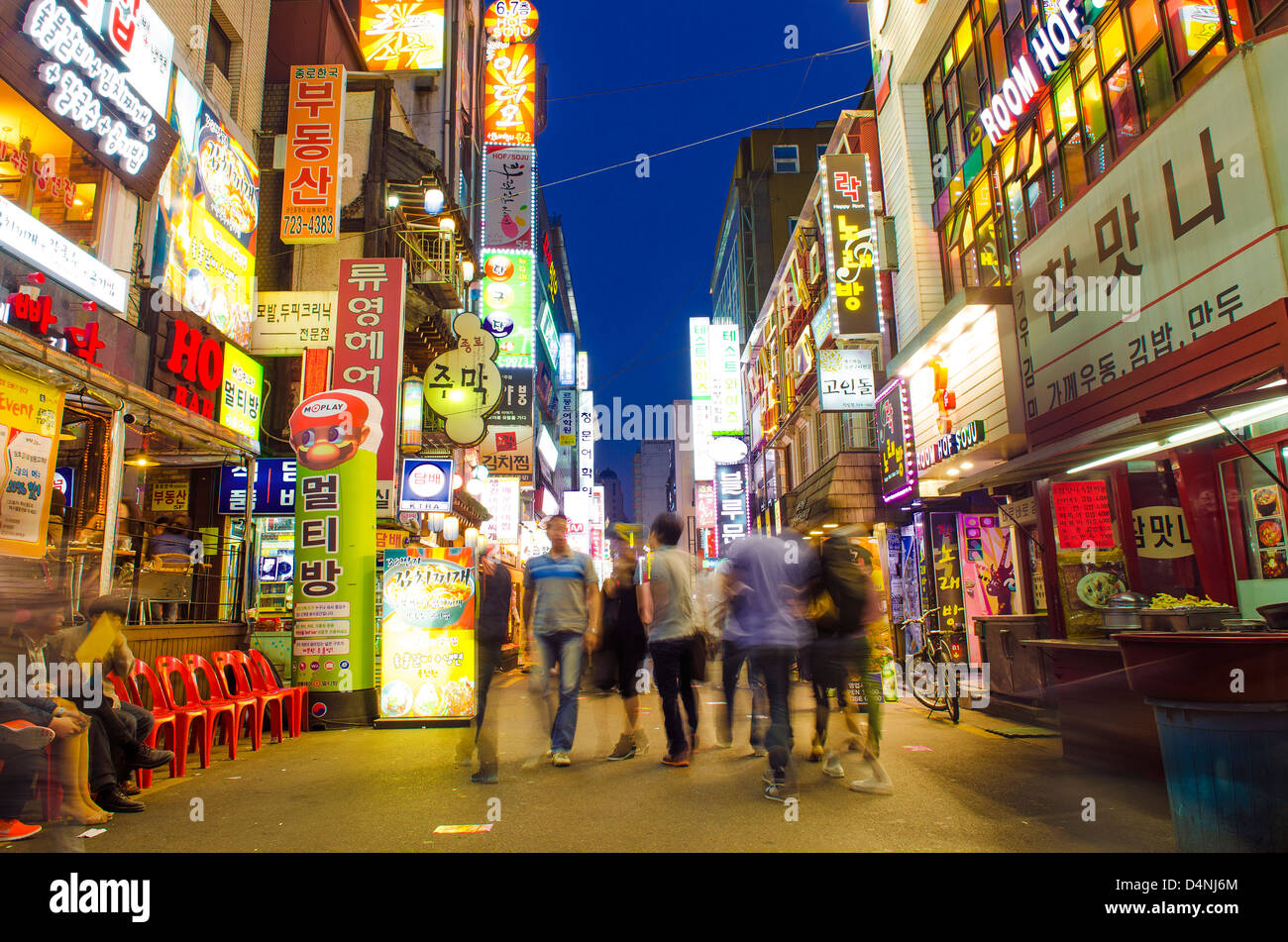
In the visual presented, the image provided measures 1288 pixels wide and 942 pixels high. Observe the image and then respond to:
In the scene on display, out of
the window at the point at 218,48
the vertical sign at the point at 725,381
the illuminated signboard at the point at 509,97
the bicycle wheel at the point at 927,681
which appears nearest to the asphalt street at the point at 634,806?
the bicycle wheel at the point at 927,681

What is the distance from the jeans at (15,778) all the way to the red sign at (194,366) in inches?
303

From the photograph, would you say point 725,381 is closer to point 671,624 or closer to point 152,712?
point 671,624

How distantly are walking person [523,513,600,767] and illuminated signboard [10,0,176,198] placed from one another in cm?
753

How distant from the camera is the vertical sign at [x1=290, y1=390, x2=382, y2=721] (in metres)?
9.47

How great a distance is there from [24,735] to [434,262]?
53.7 ft

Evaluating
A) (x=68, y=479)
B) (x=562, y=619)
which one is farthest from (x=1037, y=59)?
(x=68, y=479)

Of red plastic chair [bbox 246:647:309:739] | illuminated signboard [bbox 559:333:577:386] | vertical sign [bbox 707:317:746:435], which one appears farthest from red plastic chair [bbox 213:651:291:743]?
illuminated signboard [bbox 559:333:577:386]

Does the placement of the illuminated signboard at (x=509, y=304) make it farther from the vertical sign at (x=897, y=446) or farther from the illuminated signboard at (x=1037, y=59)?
the illuminated signboard at (x=1037, y=59)

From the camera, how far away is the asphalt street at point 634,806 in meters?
4.36

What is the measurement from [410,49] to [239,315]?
10802 mm

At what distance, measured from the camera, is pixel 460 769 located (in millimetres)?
6633

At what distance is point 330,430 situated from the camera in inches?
385

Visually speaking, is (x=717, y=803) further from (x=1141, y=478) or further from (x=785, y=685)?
(x=1141, y=478)

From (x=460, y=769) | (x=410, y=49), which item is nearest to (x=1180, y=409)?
(x=460, y=769)
